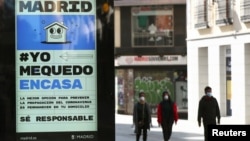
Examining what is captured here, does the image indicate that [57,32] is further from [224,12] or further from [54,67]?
[224,12]

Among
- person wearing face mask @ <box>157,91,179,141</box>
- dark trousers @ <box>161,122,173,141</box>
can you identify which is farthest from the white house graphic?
dark trousers @ <box>161,122,173,141</box>

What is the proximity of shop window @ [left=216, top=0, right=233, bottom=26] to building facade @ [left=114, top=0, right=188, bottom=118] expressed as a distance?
1157 cm

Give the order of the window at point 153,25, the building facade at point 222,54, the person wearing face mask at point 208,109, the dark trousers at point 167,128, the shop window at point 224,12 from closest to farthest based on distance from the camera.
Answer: the person wearing face mask at point 208,109 → the dark trousers at point 167,128 → the building facade at point 222,54 → the shop window at point 224,12 → the window at point 153,25

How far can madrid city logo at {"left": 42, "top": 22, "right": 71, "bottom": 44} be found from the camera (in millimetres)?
6039

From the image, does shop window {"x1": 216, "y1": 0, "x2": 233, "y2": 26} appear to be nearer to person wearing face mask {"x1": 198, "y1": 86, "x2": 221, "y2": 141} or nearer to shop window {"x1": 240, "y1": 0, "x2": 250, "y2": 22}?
shop window {"x1": 240, "y1": 0, "x2": 250, "y2": 22}

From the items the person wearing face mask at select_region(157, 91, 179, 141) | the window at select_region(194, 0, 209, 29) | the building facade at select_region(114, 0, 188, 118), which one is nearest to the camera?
the person wearing face mask at select_region(157, 91, 179, 141)

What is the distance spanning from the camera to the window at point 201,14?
35.3 m

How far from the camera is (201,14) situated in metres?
35.9

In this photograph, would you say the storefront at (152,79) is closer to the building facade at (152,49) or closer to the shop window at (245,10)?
the building facade at (152,49)

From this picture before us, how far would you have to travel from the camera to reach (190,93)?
3744 centimetres

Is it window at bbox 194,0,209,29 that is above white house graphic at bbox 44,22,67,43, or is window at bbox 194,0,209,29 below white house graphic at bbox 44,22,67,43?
above

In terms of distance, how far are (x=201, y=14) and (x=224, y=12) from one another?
2834 mm

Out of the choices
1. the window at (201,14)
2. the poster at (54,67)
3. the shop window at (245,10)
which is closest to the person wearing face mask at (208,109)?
the poster at (54,67)

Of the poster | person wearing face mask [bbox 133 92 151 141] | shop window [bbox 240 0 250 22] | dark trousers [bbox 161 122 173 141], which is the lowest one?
dark trousers [bbox 161 122 173 141]
